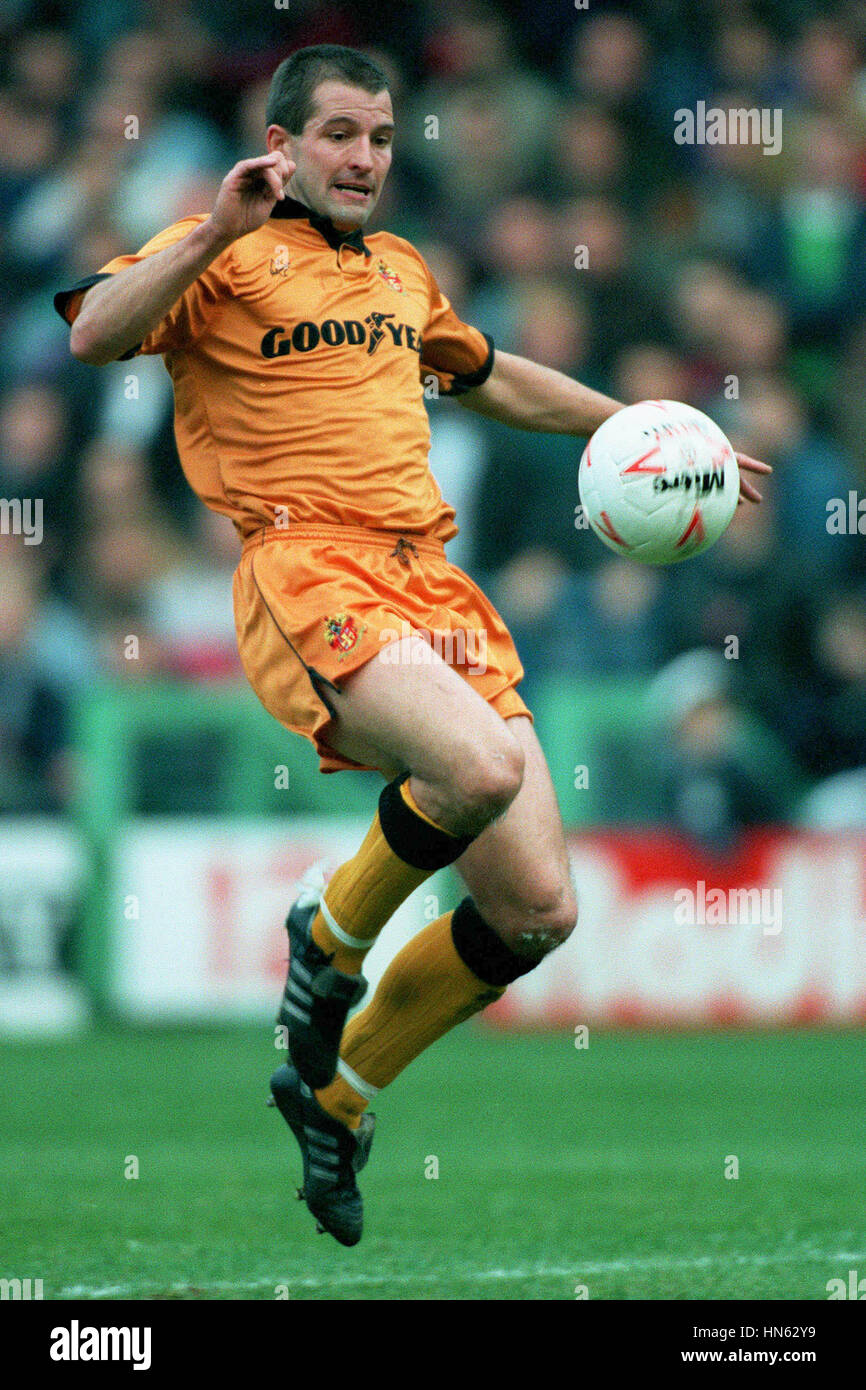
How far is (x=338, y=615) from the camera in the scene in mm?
4316

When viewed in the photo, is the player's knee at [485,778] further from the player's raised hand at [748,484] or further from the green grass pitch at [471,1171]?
the player's raised hand at [748,484]

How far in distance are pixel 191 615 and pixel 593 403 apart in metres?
4.33

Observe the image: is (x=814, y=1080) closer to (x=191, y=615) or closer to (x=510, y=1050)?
(x=510, y=1050)

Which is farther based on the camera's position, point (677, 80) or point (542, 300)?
point (677, 80)

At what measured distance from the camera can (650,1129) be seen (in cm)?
662

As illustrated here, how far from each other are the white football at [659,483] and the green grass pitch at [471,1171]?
156 centimetres

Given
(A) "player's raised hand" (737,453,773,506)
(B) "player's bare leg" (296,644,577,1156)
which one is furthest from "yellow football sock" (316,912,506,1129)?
(A) "player's raised hand" (737,453,773,506)

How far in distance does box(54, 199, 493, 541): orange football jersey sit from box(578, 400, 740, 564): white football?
426 mm

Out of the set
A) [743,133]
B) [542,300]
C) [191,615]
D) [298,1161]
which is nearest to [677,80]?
[743,133]

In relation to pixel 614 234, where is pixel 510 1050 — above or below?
below

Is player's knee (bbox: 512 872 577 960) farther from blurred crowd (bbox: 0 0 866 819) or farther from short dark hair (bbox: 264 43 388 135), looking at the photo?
blurred crowd (bbox: 0 0 866 819)

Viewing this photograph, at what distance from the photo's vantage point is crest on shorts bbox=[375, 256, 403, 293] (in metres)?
4.79

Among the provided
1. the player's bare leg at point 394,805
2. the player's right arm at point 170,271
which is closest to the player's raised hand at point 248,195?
the player's right arm at point 170,271

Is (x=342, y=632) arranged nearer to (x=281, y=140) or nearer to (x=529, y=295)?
→ (x=281, y=140)
